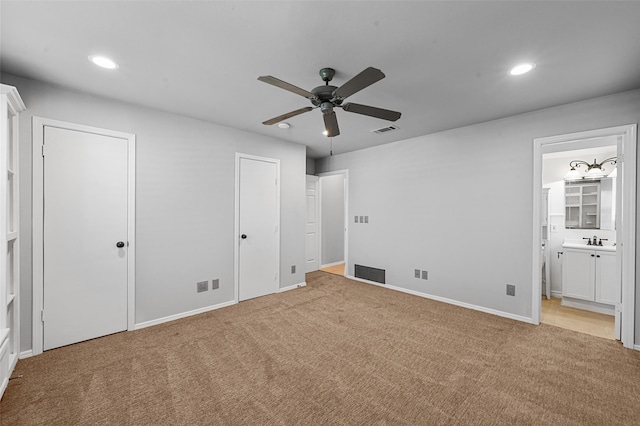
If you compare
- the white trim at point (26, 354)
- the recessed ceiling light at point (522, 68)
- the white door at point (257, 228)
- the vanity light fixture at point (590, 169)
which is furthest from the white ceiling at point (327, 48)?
the white trim at point (26, 354)

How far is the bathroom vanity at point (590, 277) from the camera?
371 centimetres

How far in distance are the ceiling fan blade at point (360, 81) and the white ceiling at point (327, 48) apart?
0.33 meters

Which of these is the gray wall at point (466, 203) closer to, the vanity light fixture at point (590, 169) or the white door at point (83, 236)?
the vanity light fixture at point (590, 169)

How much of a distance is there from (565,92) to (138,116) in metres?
4.71

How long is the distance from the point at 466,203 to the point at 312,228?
3.28 m

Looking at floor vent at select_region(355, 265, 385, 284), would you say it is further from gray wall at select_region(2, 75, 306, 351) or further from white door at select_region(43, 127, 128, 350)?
white door at select_region(43, 127, 128, 350)

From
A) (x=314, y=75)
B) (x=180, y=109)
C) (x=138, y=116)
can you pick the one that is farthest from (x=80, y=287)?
(x=314, y=75)

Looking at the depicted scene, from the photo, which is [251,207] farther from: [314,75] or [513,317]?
[513,317]

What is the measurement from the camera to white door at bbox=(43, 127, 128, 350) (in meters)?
2.64

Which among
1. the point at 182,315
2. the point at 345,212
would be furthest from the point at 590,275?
the point at 182,315

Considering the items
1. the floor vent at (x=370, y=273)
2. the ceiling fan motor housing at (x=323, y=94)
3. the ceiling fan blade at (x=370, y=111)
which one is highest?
the ceiling fan motor housing at (x=323, y=94)

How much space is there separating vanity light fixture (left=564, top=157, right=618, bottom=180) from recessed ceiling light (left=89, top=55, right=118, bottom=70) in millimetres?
6375

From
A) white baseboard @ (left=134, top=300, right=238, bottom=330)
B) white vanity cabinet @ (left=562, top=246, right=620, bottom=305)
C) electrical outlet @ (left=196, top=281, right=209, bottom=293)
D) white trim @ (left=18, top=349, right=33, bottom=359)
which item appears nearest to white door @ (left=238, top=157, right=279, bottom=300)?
white baseboard @ (left=134, top=300, right=238, bottom=330)

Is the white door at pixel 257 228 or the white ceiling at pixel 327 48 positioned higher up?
the white ceiling at pixel 327 48
